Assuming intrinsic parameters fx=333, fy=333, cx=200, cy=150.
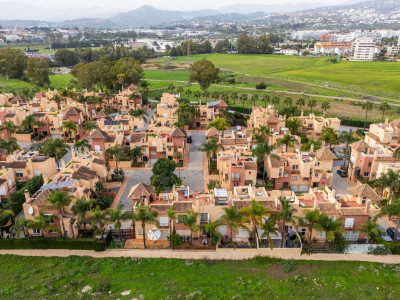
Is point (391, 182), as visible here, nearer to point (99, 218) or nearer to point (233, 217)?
point (233, 217)

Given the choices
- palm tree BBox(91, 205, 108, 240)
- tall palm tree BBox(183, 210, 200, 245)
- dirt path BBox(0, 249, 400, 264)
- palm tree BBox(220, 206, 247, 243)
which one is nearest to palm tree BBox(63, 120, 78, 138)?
dirt path BBox(0, 249, 400, 264)

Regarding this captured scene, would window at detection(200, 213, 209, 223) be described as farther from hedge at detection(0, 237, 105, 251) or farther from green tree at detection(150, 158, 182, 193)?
green tree at detection(150, 158, 182, 193)

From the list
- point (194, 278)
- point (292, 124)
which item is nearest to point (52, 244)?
point (194, 278)

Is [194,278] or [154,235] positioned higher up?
[154,235]

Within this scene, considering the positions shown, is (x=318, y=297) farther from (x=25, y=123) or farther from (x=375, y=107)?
(x=375, y=107)

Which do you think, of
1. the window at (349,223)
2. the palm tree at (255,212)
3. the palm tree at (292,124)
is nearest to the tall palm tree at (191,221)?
the palm tree at (255,212)
